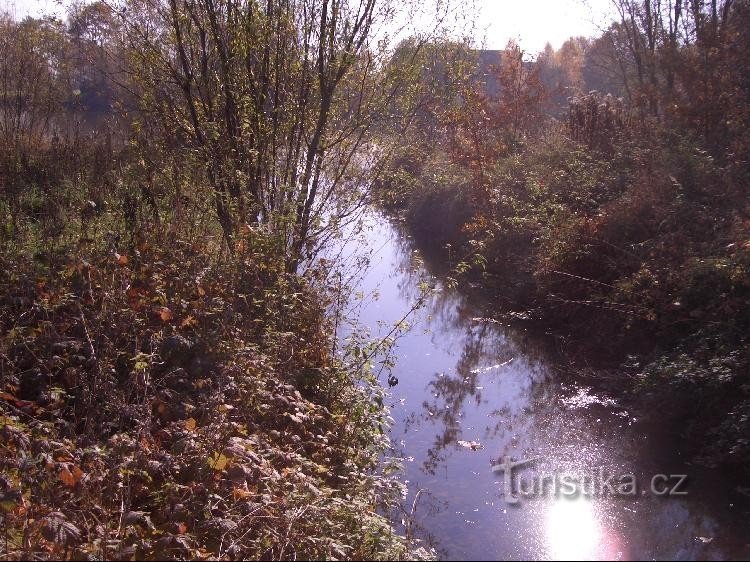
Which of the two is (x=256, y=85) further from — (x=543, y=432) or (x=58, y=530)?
(x=58, y=530)

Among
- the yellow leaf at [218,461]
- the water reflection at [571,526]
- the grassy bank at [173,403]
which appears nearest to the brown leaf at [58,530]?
the grassy bank at [173,403]

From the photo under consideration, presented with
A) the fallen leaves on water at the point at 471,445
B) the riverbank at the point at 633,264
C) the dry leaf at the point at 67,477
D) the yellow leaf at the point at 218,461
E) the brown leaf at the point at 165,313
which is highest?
the riverbank at the point at 633,264

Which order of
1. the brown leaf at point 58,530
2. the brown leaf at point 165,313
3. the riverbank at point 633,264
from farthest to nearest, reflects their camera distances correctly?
the riverbank at point 633,264, the brown leaf at point 165,313, the brown leaf at point 58,530

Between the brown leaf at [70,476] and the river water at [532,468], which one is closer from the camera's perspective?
the brown leaf at [70,476]

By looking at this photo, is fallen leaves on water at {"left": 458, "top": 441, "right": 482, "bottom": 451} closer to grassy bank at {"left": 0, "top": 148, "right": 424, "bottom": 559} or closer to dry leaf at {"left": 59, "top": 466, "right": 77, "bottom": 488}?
grassy bank at {"left": 0, "top": 148, "right": 424, "bottom": 559}

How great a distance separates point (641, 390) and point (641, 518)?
264 cm

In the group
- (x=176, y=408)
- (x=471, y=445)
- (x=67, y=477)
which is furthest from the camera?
(x=471, y=445)

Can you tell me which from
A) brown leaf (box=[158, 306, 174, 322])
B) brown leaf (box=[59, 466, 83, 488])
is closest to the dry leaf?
brown leaf (box=[59, 466, 83, 488])

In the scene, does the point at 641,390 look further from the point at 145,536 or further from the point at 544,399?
the point at 145,536

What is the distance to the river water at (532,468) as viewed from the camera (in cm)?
524

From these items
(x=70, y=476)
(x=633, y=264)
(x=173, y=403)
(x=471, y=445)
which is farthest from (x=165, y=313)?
(x=633, y=264)

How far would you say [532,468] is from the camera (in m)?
6.80

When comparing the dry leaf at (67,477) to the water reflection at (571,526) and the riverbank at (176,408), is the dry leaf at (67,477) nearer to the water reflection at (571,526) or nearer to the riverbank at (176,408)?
the riverbank at (176,408)

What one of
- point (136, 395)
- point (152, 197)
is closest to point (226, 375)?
point (136, 395)
